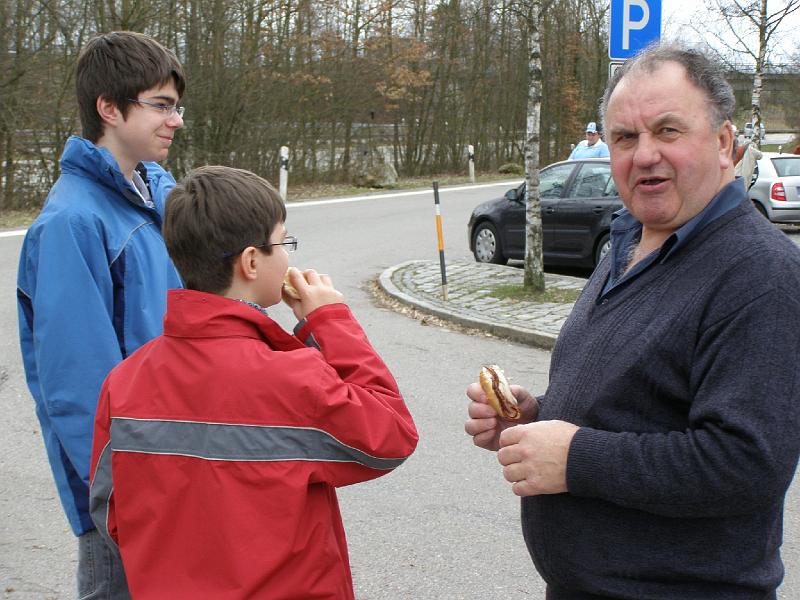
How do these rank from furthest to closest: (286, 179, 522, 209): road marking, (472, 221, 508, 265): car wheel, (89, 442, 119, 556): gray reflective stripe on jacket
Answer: (286, 179, 522, 209): road marking → (472, 221, 508, 265): car wheel → (89, 442, 119, 556): gray reflective stripe on jacket

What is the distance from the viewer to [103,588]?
235cm

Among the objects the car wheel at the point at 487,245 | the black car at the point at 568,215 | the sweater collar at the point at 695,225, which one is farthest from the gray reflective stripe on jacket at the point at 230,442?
the car wheel at the point at 487,245

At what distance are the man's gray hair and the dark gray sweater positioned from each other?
8.4 inches

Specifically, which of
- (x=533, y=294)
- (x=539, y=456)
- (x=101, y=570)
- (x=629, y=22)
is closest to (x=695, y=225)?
(x=539, y=456)

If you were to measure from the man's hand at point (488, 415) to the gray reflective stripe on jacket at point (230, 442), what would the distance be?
37cm

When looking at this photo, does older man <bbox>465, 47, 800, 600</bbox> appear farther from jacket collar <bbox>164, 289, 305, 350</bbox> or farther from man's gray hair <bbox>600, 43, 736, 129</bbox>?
jacket collar <bbox>164, 289, 305, 350</bbox>

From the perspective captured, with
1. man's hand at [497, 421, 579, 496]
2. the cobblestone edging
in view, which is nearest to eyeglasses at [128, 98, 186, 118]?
man's hand at [497, 421, 579, 496]

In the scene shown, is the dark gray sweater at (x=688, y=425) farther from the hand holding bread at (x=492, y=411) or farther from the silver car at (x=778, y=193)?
the silver car at (x=778, y=193)

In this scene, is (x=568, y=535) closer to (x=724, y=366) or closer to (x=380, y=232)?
(x=724, y=366)

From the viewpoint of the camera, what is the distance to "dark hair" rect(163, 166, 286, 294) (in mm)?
1953

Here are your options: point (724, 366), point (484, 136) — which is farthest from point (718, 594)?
point (484, 136)

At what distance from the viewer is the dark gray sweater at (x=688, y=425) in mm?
1586

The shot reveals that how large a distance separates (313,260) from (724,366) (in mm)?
11940

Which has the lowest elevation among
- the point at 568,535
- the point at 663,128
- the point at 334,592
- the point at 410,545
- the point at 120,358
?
the point at 410,545
